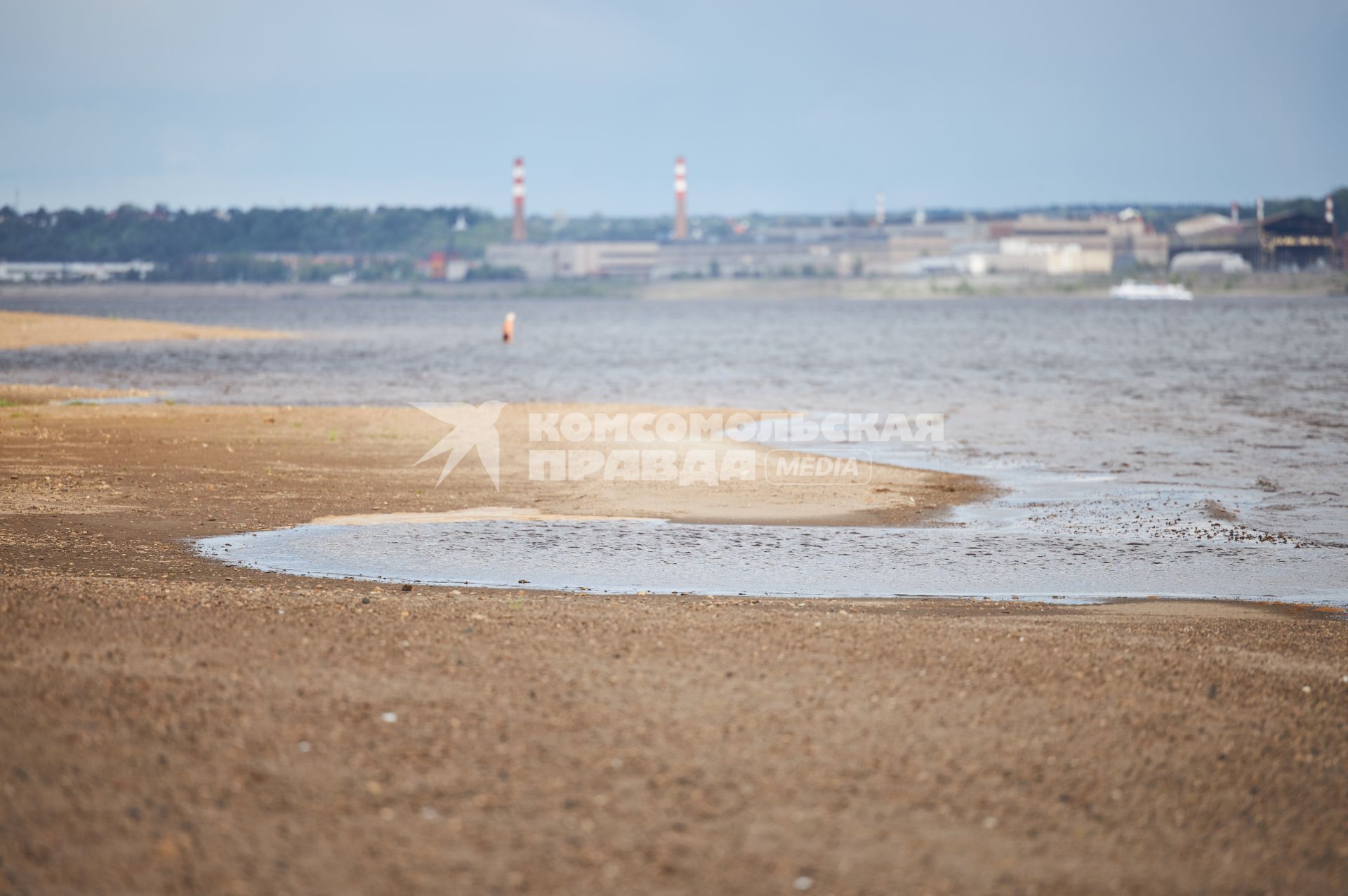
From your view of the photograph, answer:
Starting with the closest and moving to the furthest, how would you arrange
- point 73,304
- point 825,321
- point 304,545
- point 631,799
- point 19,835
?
point 19,835 < point 631,799 < point 304,545 < point 825,321 < point 73,304

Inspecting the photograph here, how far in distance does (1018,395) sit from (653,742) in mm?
31131

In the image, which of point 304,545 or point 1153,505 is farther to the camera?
point 1153,505

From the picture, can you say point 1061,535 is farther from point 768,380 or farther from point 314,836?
point 768,380

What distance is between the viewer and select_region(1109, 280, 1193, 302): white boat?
17750 centimetres

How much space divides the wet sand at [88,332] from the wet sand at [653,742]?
169ft

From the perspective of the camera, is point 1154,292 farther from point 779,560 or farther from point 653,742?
point 653,742

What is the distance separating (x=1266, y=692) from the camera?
8.02m

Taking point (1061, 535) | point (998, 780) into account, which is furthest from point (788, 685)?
point (1061, 535)

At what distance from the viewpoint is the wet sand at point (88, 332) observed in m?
60.3

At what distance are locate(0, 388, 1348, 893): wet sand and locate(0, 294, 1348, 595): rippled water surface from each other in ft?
10.0

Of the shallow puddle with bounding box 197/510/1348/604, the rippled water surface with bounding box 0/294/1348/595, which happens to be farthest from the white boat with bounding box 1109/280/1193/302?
the shallow puddle with bounding box 197/510/1348/604

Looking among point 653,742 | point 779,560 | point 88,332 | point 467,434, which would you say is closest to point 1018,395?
point 467,434

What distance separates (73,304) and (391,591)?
164 m

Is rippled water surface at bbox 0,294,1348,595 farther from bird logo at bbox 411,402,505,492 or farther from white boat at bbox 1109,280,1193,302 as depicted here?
white boat at bbox 1109,280,1193,302
